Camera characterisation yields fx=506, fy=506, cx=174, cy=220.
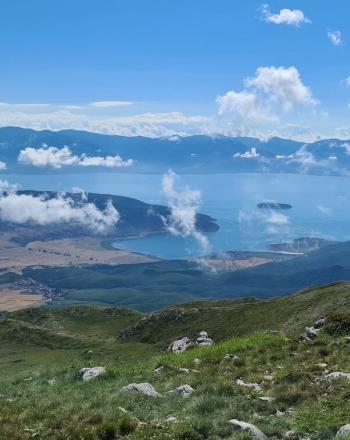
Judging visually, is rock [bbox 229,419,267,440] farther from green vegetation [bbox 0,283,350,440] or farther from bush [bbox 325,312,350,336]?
bush [bbox 325,312,350,336]

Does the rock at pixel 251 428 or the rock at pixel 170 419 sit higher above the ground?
the rock at pixel 251 428

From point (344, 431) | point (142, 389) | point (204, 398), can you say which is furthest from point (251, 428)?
point (142, 389)

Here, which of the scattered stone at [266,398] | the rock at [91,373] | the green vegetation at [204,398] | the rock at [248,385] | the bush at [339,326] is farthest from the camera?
the bush at [339,326]

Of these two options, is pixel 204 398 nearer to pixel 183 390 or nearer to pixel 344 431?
pixel 183 390

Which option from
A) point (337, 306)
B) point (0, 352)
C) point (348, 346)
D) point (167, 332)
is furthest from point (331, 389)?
point (0, 352)

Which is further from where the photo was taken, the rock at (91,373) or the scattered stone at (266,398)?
the rock at (91,373)

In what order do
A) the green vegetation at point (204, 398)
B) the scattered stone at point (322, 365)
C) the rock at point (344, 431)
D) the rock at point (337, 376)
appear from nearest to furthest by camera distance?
the rock at point (344, 431) → the green vegetation at point (204, 398) → the rock at point (337, 376) → the scattered stone at point (322, 365)

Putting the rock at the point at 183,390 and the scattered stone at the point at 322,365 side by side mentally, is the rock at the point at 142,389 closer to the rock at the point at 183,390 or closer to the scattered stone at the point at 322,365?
the rock at the point at 183,390

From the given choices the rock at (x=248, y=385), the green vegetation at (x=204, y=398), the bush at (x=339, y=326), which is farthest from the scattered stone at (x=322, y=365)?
the bush at (x=339, y=326)

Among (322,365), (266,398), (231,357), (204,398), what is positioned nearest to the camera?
(204,398)

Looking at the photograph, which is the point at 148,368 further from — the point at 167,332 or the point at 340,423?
the point at 167,332
